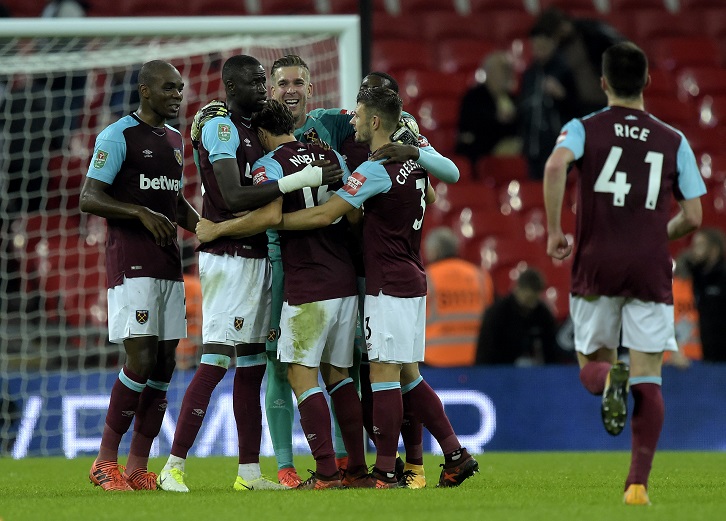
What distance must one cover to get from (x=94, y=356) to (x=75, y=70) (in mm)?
2437

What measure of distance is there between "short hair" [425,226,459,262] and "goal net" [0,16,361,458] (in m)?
1.60

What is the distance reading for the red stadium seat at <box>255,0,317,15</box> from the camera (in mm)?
14297

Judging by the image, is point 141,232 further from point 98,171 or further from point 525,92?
point 525,92

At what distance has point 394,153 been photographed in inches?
244

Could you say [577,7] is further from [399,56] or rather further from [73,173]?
[73,173]

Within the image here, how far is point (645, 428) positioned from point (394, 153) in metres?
1.84

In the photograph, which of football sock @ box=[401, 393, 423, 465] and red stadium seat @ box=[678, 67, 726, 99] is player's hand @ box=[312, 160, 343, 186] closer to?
football sock @ box=[401, 393, 423, 465]

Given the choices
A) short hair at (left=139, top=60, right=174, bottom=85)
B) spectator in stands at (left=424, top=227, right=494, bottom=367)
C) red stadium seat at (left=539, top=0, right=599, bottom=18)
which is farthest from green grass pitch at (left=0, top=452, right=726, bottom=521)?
red stadium seat at (left=539, top=0, right=599, bottom=18)

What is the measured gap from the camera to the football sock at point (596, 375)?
17.6 ft

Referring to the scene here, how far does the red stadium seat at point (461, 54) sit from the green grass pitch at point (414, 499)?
23.2 feet

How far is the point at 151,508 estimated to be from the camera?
5461 mm

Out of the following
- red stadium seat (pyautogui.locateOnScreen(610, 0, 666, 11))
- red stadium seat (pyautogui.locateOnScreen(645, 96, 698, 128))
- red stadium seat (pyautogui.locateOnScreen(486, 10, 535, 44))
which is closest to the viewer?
red stadium seat (pyautogui.locateOnScreen(645, 96, 698, 128))

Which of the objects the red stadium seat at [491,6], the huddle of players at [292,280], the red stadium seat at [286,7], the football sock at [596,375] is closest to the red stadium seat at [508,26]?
the red stadium seat at [491,6]

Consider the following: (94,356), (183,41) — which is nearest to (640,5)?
(183,41)
